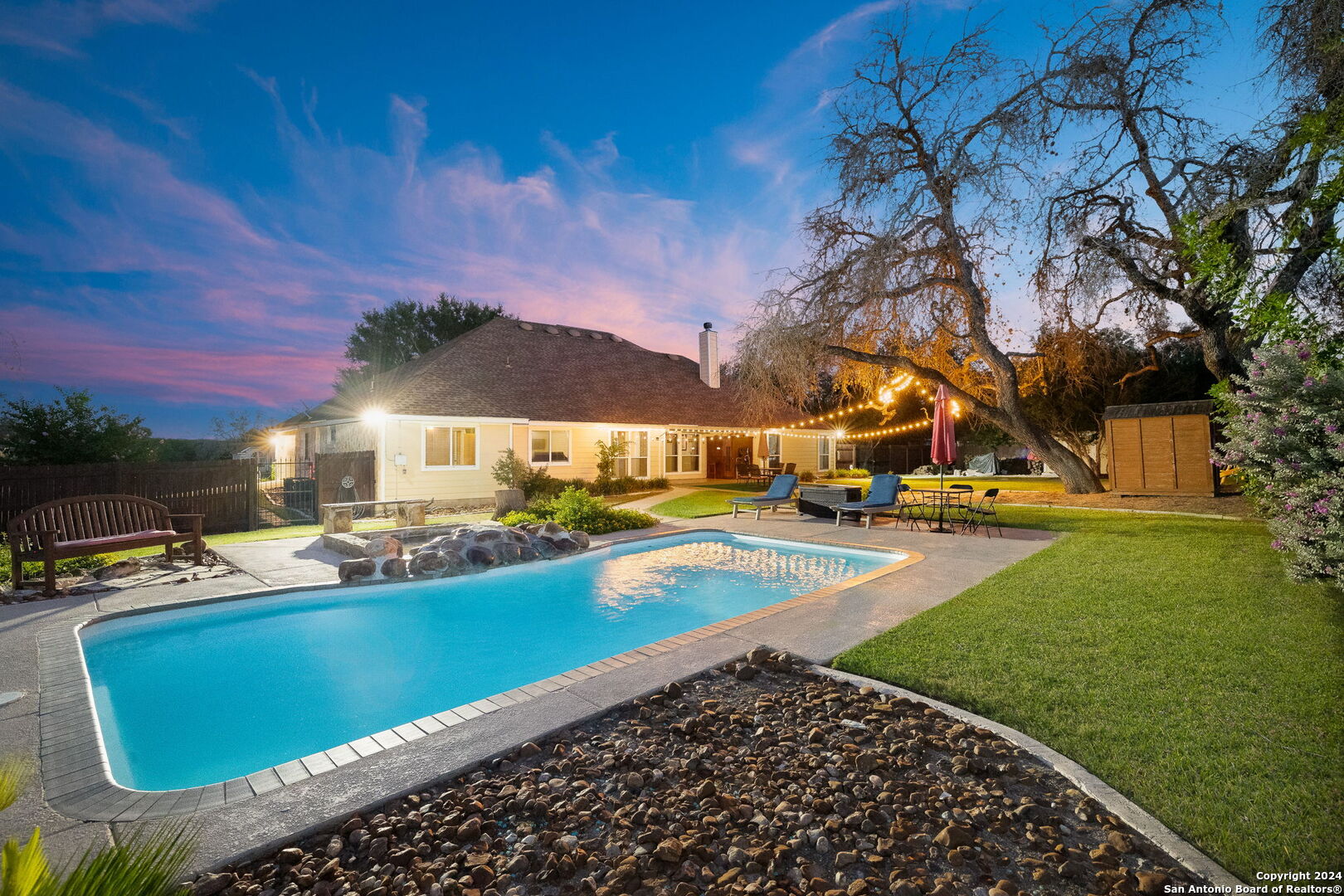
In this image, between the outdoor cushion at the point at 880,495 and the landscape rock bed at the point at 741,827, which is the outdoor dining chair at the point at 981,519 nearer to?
the outdoor cushion at the point at 880,495

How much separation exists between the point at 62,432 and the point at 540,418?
36.5 feet

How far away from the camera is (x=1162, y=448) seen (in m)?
14.6

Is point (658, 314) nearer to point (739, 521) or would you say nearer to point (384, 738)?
point (739, 521)

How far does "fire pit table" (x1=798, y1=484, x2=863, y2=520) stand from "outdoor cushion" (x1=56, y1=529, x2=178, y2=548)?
11.9 m

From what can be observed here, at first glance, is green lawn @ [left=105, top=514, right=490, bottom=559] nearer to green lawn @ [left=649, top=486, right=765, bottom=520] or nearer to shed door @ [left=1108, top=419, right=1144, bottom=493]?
green lawn @ [left=649, top=486, right=765, bottom=520]

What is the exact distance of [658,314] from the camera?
23672mm

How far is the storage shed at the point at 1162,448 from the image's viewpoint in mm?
14164

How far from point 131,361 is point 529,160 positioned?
69.7 ft

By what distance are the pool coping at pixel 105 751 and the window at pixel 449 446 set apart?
11676 millimetres

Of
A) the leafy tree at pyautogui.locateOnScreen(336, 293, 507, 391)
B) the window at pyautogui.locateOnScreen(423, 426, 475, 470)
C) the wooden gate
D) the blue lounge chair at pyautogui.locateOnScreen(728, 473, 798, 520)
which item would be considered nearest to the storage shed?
the blue lounge chair at pyautogui.locateOnScreen(728, 473, 798, 520)

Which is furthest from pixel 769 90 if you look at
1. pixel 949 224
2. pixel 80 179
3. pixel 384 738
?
pixel 80 179

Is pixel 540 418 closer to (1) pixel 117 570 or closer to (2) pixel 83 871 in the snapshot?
(1) pixel 117 570

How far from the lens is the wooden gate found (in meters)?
15.0

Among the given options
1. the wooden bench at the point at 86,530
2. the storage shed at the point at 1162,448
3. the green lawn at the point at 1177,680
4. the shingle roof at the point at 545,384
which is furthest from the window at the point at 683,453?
the green lawn at the point at 1177,680
